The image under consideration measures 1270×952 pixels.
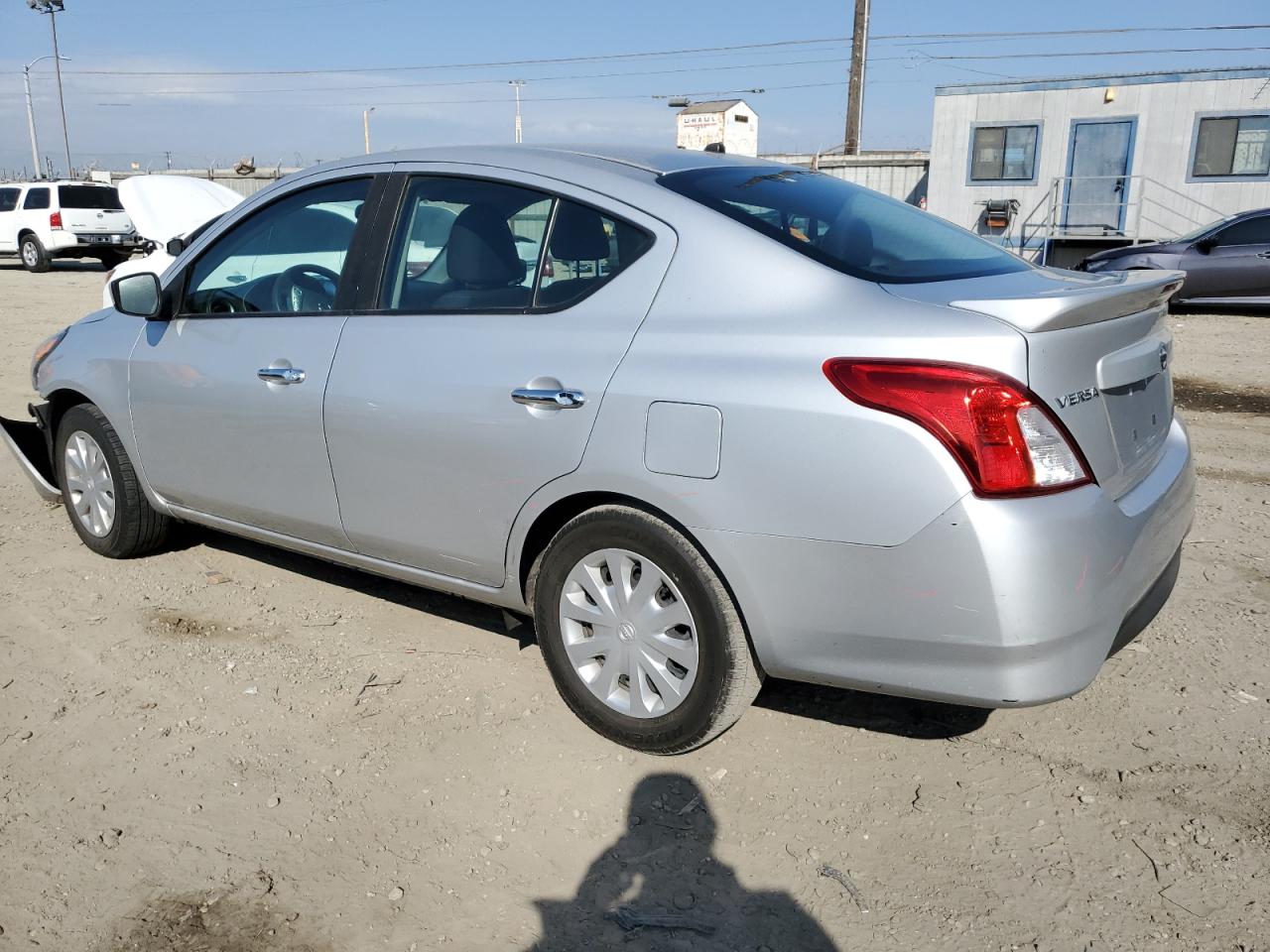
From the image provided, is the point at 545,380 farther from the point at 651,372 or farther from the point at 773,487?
the point at 773,487

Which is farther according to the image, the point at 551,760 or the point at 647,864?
the point at 551,760

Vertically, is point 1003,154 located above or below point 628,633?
above

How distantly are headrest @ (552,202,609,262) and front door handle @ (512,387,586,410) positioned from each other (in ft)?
1.37

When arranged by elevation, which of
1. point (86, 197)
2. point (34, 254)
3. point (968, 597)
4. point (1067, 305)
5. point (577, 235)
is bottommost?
point (34, 254)

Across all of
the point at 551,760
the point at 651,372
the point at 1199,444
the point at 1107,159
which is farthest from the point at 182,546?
the point at 1107,159

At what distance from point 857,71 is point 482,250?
2490 centimetres

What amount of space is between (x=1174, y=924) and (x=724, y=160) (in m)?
2.52

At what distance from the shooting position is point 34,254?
23141 mm

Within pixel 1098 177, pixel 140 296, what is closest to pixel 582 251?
pixel 140 296

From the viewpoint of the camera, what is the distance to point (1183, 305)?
14.0 m

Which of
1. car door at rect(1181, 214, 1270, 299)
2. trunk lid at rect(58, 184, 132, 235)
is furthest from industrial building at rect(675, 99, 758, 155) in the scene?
car door at rect(1181, 214, 1270, 299)

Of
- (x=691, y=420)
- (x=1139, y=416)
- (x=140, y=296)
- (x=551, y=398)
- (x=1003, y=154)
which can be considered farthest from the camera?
(x=1003, y=154)

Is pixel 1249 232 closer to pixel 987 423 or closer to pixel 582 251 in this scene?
pixel 582 251

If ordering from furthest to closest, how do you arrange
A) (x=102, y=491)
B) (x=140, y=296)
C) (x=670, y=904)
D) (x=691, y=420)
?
(x=102, y=491) < (x=140, y=296) < (x=691, y=420) < (x=670, y=904)
